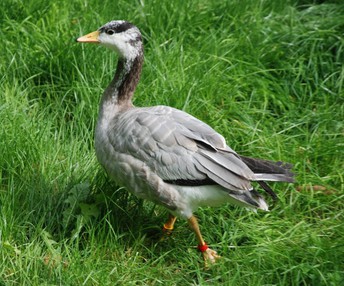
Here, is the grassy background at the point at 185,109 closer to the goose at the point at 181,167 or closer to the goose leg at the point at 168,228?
the goose leg at the point at 168,228

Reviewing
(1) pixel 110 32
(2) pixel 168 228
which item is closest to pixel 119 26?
(1) pixel 110 32

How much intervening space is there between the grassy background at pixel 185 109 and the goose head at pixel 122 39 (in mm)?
601

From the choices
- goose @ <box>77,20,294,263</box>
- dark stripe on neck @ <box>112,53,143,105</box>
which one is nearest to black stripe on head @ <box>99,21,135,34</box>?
dark stripe on neck @ <box>112,53,143,105</box>

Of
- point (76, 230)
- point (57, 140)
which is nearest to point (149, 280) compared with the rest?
point (76, 230)

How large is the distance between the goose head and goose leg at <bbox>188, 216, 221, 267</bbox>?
985mm

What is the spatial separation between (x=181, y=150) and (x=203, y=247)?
0.53 m

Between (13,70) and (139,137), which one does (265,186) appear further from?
(13,70)

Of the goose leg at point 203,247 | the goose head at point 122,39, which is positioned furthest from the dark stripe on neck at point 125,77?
the goose leg at point 203,247

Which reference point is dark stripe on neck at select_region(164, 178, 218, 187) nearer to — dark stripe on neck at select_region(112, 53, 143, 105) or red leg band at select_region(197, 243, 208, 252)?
red leg band at select_region(197, 243, 208, 252)

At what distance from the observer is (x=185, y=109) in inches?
181

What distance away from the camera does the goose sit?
147 inches

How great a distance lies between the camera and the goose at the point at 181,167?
374 centimetres

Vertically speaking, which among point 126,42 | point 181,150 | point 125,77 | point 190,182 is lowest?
point 190,182

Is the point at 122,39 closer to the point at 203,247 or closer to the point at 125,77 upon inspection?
the point at 125,77
